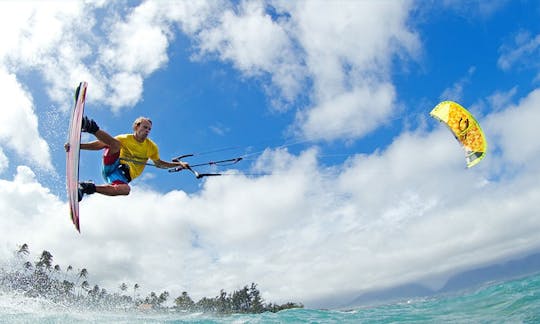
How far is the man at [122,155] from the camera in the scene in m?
6.78

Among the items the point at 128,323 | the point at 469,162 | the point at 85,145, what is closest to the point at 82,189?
the point at 85,145

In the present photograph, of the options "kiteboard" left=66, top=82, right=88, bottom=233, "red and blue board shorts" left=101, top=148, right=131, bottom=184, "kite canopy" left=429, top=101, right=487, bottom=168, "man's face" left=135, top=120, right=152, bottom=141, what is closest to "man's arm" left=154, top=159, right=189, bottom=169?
"man's face" left=135, top=120, right=152, bottom=141

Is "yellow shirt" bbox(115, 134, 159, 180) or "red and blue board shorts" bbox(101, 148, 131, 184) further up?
"yellow shirt" bbox(115, 134, 159, 180)

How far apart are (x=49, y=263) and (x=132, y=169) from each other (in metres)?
93.0

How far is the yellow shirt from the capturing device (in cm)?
737

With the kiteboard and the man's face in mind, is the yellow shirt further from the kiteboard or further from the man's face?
the kiteboard

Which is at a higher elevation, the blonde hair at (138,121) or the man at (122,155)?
the blonde hair at (138,121)

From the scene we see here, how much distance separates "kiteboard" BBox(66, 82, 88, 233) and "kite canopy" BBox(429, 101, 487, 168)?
1215 centimetres

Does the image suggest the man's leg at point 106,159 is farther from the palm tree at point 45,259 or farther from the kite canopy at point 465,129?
the palm tree at point 45,259

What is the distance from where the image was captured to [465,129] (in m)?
14.1

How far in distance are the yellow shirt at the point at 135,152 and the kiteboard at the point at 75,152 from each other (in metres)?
0.89

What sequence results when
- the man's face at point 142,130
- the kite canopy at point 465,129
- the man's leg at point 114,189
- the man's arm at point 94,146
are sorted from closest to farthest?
the man's leg at point 114,189 < the man's arm at point 94,146 < the man's face at point 142,130 < the kite canopy at point 465,129

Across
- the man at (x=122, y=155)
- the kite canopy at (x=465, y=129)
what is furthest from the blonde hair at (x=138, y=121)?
the kite canopy at (x=465, y=129)

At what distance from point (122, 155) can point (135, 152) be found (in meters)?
0.27
